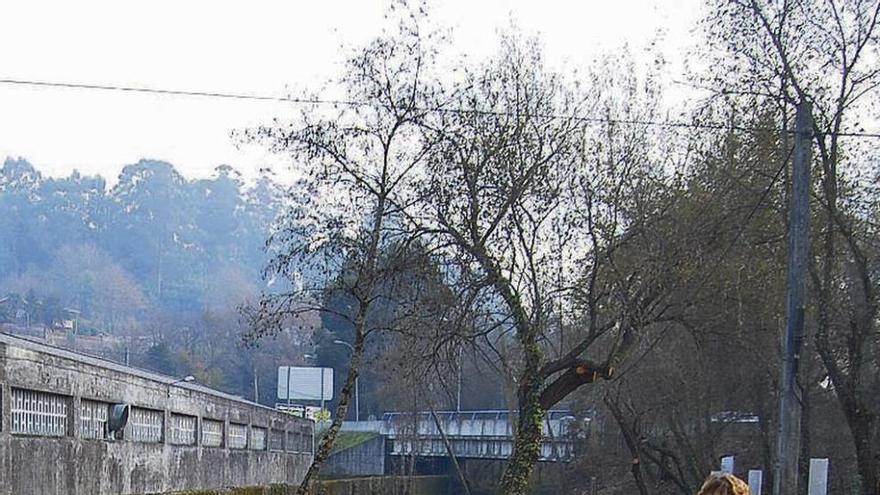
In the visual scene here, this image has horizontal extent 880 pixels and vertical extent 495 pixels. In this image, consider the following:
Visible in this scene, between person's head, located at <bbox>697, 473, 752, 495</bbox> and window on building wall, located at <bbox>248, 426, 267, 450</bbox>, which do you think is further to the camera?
window on building wall, located at <bbox>248, 426, 267, 450</bbox>

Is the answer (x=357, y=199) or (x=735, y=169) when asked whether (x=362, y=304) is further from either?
(x=735, y=169)

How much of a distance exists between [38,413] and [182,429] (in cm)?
1263

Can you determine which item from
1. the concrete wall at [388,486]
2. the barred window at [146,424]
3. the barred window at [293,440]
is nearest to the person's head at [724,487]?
the concrete wall at [388,486]

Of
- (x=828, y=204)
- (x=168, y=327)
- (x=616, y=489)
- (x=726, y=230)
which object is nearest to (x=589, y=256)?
(x=726, y=230)

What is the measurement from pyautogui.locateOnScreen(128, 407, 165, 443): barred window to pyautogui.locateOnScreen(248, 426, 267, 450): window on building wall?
12316 millimetres

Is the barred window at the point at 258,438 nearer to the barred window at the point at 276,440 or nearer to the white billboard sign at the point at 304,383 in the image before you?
the barred window at the point at 276,440

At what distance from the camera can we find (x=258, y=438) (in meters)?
46.6

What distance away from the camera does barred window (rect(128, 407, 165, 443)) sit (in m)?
30.2

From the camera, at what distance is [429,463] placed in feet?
240

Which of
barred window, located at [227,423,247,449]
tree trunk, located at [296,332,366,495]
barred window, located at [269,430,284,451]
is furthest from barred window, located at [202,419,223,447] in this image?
tree trunk, located at [296,332,366,495]

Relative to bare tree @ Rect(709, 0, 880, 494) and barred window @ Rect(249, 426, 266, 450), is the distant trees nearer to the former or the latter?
barred window @ Rect(249, 426, 266, 450)

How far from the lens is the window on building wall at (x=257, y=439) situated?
45.2 meters

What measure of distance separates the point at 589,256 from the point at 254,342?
7.07 meters

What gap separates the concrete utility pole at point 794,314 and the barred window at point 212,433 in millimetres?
23213
